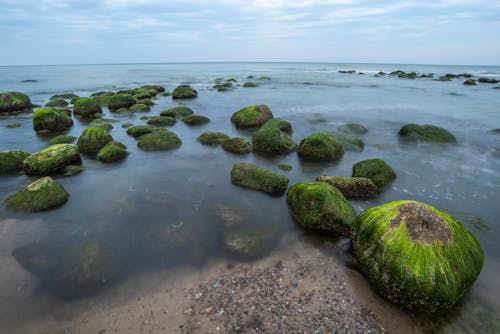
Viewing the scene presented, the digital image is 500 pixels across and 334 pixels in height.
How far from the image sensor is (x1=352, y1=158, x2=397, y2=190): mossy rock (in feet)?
32.7

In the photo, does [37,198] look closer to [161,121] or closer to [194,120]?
[161,121]

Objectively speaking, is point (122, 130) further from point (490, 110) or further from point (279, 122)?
point (490, 110)

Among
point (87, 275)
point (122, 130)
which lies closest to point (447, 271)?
point (87, 275)

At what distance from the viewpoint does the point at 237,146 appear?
45.1ft

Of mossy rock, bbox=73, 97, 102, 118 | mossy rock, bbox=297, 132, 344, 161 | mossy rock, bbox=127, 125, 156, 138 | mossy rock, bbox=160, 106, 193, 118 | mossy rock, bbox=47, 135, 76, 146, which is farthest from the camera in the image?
mossy rock, bbox=73, 97, 102, 118

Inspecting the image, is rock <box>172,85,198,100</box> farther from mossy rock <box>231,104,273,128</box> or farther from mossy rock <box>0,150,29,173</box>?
mossy rock <box>0,150,29,173</box>

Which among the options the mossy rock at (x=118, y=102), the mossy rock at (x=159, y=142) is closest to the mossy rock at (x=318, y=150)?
the mossy rock at (x=159, y=142)

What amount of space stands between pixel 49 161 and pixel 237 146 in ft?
25.8

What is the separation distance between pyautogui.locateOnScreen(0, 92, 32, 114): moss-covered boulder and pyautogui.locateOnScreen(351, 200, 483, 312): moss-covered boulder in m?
30.9

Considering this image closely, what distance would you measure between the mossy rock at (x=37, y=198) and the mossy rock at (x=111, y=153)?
147 inches

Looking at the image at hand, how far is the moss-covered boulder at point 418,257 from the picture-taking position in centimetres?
494

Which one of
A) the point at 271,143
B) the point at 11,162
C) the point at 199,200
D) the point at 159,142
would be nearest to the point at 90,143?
the point at 11,162

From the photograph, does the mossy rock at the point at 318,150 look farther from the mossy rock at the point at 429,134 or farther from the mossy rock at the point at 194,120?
the mossy rock at the point at 194,120

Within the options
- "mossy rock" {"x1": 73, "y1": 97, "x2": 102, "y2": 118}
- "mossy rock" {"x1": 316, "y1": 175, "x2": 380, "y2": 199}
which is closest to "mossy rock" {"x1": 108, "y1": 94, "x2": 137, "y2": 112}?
"mossy rock" {"x1": 73, "y1": 97, "x2": 102, "y2": 118}
